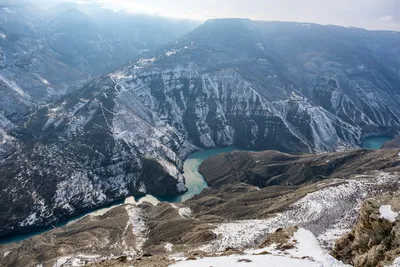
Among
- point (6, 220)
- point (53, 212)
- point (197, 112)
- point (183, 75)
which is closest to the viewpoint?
point (6, 220)

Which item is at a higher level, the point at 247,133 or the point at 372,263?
the point at 372,263

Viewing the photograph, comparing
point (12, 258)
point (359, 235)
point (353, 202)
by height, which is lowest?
point (12, 258)

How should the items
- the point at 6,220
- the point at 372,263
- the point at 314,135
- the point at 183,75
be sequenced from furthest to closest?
the point at 183,75 < the point at 314,135 < the point at 6,220 < the point at 372,263

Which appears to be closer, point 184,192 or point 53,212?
point 53,212

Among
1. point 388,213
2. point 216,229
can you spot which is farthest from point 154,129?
point 388,213

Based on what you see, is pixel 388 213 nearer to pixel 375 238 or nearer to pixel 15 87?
pixel 375 238

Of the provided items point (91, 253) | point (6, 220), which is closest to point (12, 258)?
point (91, 253)

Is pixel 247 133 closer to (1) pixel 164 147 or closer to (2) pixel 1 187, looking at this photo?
(1) pixel 164 147
